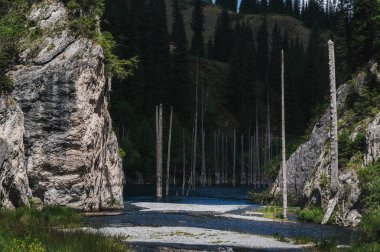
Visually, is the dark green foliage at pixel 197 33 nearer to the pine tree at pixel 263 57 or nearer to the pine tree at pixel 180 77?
the pine tree at pixel 263 57

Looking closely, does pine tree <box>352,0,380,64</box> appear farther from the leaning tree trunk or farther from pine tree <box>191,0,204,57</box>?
pine tree <box>191,0,204,57</box>

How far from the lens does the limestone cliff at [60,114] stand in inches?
1358

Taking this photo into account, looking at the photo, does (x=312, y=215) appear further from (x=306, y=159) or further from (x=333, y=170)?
(x=306, y=159)

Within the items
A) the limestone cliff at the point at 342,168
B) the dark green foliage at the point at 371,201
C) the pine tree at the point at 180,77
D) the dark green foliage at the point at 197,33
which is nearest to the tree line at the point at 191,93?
the pine tree at the point at 180,77

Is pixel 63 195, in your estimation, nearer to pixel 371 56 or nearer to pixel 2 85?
pixel 2 85

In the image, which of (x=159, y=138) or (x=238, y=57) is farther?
(x=238, y=57)

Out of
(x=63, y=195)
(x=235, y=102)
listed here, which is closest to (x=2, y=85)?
(x=63, y=195)

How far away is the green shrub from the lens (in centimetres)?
3244

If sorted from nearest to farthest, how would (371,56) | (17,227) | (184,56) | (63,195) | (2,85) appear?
(17,227) → (2,85) → (63,195) → (371,56) → (184,56)

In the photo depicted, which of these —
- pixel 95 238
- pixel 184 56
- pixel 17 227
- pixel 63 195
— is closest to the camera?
pixel 95 238

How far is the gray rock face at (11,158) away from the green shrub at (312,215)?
16911 mm

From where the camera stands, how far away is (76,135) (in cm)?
3538

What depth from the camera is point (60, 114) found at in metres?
35.3

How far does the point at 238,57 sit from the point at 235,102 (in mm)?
11220
